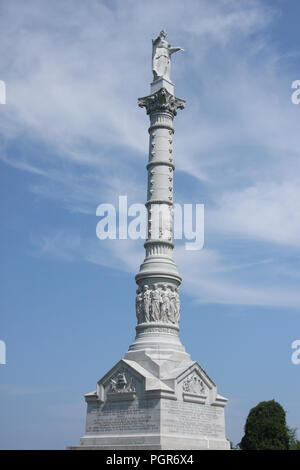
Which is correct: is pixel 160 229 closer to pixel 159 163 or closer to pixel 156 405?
pixel 159 163

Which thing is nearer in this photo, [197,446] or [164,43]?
[197,446]

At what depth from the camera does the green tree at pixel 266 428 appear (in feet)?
125

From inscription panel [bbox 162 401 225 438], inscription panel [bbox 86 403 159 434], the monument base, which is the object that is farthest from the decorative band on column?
inscription panel [bbox 86 403 159 434]

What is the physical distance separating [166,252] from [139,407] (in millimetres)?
7456

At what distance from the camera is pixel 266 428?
38438 mm

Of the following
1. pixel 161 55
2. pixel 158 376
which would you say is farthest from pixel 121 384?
pixel 161 55

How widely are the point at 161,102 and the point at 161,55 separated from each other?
122 inches

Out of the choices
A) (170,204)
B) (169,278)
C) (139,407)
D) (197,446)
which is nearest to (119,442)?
(139,407)

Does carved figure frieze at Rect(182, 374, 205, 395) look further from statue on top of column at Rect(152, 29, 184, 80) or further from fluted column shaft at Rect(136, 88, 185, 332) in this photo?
statue on top of column at Rect(152, 29, 184, 80)

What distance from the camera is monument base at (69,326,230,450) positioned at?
23172mm

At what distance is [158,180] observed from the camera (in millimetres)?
28375

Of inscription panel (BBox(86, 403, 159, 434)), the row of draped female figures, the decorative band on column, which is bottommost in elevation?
inscription panel (BBox(86, 403, 159, 434))
